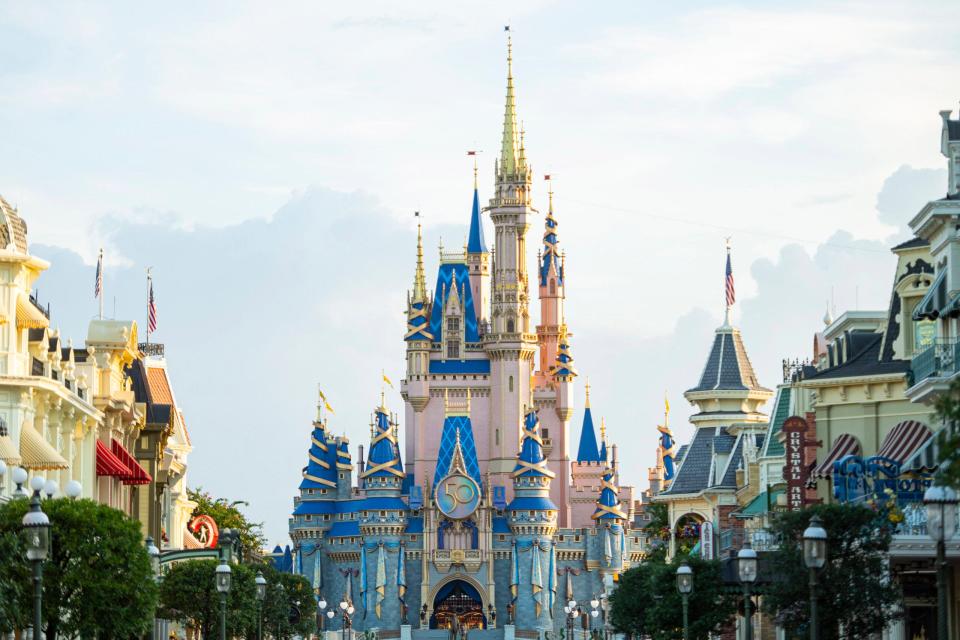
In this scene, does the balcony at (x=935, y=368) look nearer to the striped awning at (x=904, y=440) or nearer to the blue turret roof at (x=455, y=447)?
the striped awning at (x=904, y=440)

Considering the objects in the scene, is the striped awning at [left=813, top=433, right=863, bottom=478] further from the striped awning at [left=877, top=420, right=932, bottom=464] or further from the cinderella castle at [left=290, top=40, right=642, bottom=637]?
the cinderella castle at [left=290, top=40, right=642, bottom=637]

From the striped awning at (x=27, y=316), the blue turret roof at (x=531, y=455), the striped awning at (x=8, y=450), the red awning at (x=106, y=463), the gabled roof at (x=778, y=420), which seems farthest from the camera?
the blue turret roof at (x=531, y=455)

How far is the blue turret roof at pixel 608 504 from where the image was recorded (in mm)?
189750

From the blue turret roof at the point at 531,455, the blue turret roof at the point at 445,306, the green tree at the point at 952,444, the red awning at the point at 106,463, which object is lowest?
the green tree at the point at 952,444

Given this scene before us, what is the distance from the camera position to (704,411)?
339ft

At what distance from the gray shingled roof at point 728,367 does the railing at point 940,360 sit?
5635 cm

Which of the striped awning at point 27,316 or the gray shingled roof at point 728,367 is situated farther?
the gray shingled roof at point 728,367

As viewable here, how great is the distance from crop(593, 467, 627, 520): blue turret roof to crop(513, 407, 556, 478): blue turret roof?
23.5ft

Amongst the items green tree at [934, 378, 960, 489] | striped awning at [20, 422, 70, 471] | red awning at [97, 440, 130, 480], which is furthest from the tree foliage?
green tree at [934, 378, 960, 489]

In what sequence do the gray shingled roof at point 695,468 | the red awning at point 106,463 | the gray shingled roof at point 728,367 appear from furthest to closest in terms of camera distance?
the gray shingled roof at point 728,367
the gray shingled roof at point 695,468
the red awning at point 106,463

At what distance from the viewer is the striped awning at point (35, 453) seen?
182 ft

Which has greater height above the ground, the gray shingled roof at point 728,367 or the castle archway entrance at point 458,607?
the gray shingled roof at point 728,367

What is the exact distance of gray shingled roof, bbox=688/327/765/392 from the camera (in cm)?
10281

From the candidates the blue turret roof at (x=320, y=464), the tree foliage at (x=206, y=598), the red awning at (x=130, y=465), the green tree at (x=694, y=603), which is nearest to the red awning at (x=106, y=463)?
the red awning at (x=130, y=465)
